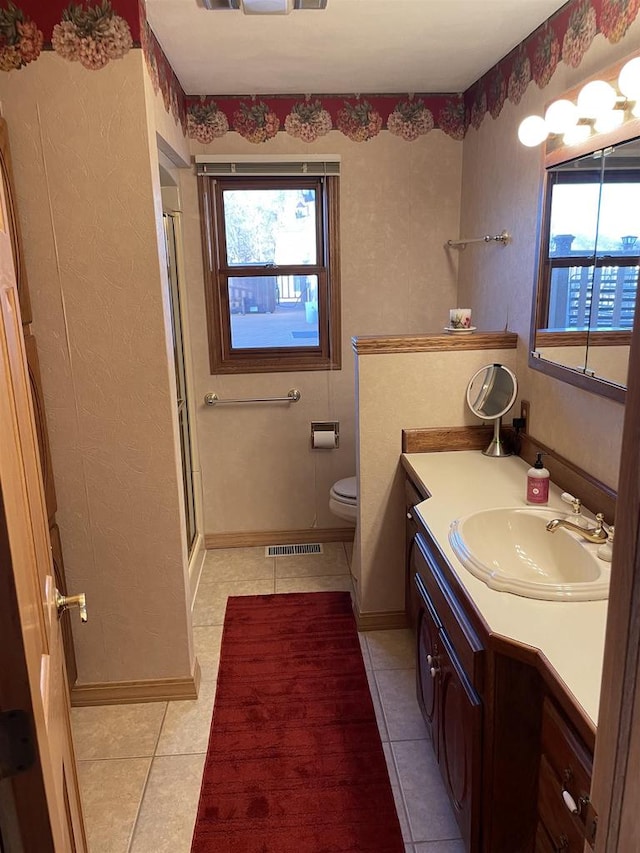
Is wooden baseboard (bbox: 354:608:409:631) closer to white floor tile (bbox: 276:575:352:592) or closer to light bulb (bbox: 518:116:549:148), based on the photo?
white floor tile (bbox: 276:575:352:592)

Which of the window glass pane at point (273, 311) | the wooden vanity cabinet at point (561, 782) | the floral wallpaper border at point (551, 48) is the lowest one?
the wooden vanity cabinet at point (561, 782)

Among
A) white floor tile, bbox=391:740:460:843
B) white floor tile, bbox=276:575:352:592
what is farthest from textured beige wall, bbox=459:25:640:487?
white floor tile, bbox=276:575:352:592

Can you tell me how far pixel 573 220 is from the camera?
202 centimetres

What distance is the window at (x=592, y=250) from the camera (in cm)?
173

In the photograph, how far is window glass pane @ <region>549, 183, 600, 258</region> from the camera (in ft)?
6.25

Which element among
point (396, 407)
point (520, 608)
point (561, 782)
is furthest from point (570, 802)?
point (396, 407)

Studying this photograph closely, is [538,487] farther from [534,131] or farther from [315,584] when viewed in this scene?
[315,584]

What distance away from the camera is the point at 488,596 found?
4.89ft

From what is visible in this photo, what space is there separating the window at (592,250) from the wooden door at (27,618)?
1.38 meters

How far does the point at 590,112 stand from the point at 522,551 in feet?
4.23

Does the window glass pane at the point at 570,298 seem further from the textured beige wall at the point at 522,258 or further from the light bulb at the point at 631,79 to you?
the light bulb at the point at 631,79

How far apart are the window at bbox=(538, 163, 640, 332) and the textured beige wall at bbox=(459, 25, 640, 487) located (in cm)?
20

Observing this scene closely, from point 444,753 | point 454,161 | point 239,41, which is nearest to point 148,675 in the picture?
point 444,753

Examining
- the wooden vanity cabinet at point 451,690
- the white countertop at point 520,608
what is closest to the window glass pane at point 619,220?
the white countertop at point 520,608
